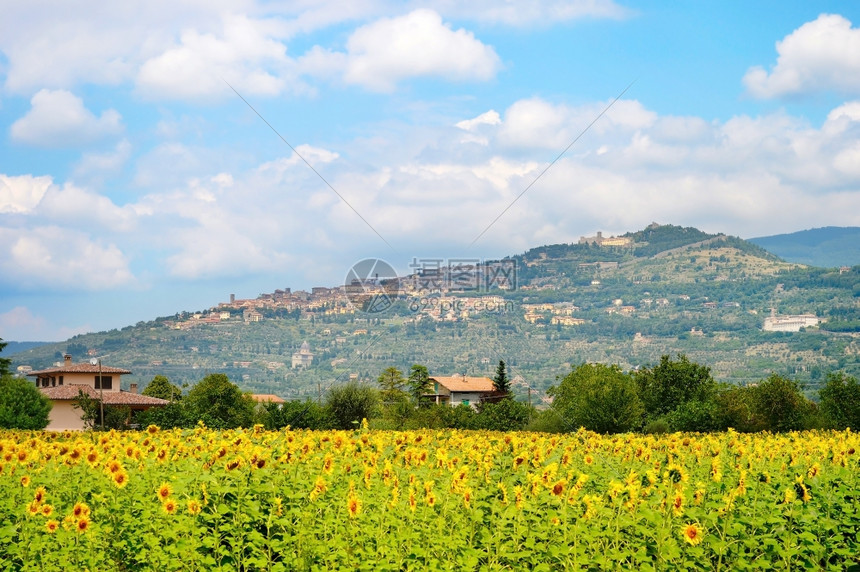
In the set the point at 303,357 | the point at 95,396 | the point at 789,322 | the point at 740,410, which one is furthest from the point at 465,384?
the point at 740,410

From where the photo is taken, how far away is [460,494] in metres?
7.86

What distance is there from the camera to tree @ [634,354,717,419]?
63.3m

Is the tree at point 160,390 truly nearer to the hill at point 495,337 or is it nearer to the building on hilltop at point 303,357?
the hill at point 495,337

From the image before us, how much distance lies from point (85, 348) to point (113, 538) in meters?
181

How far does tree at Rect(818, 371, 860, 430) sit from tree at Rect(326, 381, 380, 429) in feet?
84.1

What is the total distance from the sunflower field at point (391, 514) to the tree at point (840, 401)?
26.3 m

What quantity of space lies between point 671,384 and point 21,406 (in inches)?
1744

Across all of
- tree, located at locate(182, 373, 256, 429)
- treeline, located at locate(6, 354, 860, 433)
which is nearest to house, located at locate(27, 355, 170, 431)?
tree, located at locate(182, 373, 256, 429)

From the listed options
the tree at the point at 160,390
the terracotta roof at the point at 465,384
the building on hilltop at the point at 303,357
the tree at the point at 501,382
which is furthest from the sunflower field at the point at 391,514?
the building on hilltop at the point at 303,357

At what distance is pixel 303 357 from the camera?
166750 millimetres

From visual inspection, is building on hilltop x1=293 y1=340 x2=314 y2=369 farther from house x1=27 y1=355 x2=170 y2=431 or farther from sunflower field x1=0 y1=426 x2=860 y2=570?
sunflower field x1=0 y1=426 x2=860 y2=570

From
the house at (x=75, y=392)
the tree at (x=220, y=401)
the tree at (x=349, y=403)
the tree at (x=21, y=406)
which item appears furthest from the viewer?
the house at (x=75, y=392)

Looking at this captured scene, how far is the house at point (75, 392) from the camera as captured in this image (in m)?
69.8

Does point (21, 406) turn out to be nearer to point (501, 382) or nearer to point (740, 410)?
point (740, 410)
